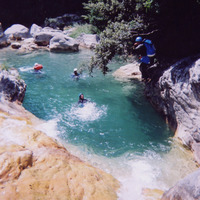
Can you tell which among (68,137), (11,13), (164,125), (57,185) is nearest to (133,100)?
(164,125)

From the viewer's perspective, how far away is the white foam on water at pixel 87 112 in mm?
11161

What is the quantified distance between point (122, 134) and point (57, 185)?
556 centimetres

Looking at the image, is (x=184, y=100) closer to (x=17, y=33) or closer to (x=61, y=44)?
(x=61, y=44)

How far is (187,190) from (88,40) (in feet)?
81.6

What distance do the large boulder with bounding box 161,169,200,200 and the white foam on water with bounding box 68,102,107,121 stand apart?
6.78 m

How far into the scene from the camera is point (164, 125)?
10.5m

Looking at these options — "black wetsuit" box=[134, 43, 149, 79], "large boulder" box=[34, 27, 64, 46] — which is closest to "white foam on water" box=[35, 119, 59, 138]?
"black wetsuit" box=[134, 43, 149, 79]

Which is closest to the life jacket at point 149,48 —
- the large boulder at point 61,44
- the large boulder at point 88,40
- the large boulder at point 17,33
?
the large boulder at point 61,44

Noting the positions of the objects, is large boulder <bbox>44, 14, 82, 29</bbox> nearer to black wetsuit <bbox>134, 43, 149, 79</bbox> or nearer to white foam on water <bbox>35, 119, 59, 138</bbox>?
black wetsuit <bbox>134, 43, 149, 79</bbox>

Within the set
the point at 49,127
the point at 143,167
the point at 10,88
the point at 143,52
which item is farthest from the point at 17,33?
the point at 143,167

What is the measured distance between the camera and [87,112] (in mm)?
11656

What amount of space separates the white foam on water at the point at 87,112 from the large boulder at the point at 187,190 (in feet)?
22.2

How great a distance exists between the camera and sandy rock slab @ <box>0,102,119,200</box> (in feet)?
14.2

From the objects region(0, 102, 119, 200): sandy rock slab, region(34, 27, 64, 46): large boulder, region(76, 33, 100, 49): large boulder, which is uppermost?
region(0, 102, 119, 200): sandy rock slab
